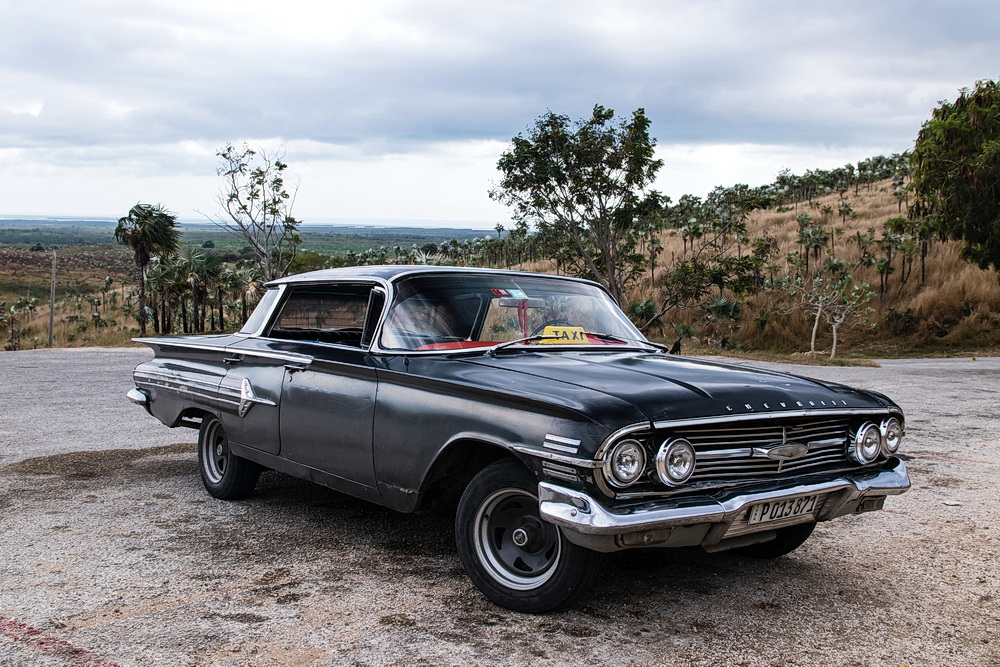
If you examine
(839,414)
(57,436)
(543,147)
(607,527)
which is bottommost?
(57,436)

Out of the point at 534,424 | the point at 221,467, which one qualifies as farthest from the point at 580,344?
the point at 221,467

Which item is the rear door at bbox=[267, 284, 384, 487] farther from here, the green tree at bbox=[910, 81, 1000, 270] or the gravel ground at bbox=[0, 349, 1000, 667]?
the green tree at bbox=[910, 81, 1000, 270]

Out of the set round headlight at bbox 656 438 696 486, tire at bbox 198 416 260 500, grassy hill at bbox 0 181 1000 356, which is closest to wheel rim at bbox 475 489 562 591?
round headlight at bbox 656 438 696 486

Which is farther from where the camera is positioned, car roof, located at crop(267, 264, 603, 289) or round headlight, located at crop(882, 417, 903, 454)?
car roof, located at crop(267, 264, 603, 289)

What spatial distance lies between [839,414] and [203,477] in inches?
169

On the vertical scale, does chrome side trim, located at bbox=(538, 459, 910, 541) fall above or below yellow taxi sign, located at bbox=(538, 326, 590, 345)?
below

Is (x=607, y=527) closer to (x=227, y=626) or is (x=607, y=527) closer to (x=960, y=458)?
(x=227, y=626)

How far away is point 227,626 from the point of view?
364cm

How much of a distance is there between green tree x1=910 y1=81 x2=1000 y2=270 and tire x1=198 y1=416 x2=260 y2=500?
2041cm

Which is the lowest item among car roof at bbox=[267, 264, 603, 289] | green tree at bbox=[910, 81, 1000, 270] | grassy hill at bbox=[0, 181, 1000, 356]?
grassy hill at bbox=[0, 181, 1000, 356]

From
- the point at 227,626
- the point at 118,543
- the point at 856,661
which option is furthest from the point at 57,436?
the point at 856,661

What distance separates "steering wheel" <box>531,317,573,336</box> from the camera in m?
4.84

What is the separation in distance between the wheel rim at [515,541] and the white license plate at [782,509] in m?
0.84

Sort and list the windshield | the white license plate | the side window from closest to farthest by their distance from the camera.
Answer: the white license plate → the windshield → the side window
